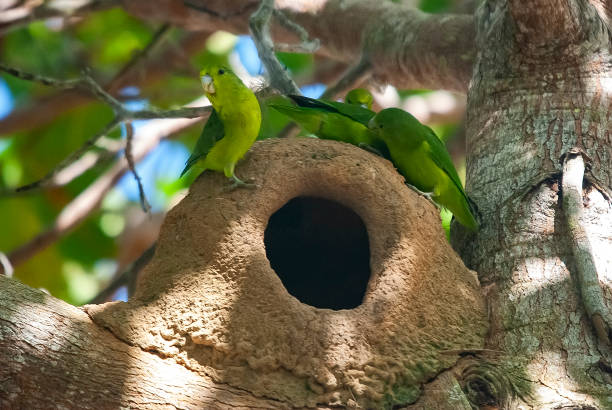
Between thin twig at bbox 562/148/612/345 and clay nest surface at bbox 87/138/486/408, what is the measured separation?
1.66 feet

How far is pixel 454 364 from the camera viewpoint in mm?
3930

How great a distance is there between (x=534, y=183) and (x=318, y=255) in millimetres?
1439

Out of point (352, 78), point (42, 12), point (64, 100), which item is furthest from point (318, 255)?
point (64, 100)

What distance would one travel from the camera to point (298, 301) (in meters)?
3.91

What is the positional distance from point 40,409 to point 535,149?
9.75ft

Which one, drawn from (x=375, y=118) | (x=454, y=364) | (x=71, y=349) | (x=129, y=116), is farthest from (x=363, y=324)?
(x=129, y=116)

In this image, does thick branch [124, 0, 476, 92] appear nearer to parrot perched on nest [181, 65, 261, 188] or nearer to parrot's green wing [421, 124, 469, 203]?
parrot's green wing [421, 124, 469, 203]

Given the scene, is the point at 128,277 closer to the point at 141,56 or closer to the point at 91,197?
the point at 91,197

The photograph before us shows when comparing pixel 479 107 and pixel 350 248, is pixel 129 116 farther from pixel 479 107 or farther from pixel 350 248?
pixel 479 107

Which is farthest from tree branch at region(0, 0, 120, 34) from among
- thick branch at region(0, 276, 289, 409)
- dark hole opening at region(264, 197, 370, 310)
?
thick branch at region(0, 276, 289, 409)

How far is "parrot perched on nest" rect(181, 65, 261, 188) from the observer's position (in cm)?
452

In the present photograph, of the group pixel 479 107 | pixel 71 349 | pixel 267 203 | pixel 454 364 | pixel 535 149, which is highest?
pixel 479 107

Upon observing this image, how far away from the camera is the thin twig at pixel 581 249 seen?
4023 mm

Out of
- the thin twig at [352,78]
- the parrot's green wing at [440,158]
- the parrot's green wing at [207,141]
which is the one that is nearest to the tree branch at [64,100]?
the thin twig at [352,78]
